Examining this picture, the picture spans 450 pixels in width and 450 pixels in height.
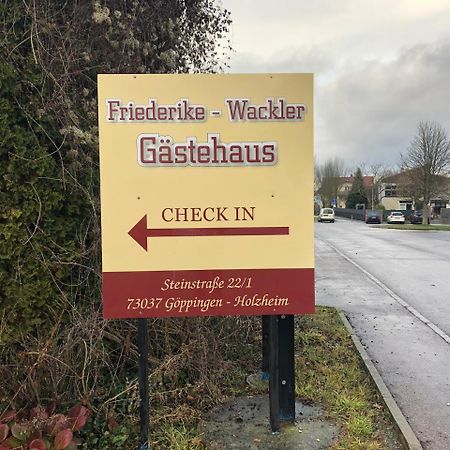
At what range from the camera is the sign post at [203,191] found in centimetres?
316

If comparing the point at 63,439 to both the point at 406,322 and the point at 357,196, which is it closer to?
the point at 406,322

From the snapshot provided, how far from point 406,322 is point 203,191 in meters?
5.14

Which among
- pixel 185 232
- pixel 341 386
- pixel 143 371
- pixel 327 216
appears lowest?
pixel 341 386

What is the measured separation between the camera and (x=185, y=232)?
126 inches

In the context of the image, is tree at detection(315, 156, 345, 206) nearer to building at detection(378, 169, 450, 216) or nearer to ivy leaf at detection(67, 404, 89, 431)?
building at detection(378, 169, 450, 216)

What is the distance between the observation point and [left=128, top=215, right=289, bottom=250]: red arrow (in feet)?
10.5

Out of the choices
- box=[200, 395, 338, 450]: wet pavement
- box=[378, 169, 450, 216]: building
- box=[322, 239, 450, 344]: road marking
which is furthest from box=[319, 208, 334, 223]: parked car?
box=[200, 395, 338, 450]: wet pavement

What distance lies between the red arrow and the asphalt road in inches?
78.7

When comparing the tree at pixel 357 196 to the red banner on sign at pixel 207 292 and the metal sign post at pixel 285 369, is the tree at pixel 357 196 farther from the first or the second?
the red banner on sign at pixel 207 292

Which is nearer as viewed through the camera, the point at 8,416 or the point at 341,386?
the point at 8,416

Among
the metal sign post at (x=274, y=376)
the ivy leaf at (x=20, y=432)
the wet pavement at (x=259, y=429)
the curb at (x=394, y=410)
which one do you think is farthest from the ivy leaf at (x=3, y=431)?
the curb at (x=394, y=410)

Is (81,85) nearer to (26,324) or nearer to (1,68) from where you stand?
(1,68)

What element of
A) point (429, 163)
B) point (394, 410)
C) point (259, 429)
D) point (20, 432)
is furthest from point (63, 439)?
point (429, 163)

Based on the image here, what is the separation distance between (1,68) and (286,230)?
232 centimetres
